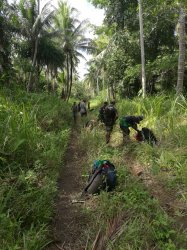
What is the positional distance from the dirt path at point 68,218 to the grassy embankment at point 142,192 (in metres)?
0.18

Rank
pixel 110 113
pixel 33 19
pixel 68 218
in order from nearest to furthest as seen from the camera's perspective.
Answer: pixel 68 218 < pixel 110 113 < pixel 33 19

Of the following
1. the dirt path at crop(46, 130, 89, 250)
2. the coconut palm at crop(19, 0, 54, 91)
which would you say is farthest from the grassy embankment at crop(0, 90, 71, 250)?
the coconut palm at crop(19, 0, 54, 91)

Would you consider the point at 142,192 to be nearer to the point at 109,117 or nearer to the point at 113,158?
the point at 113,158

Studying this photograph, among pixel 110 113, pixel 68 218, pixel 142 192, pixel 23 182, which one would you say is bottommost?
pixel 68 218

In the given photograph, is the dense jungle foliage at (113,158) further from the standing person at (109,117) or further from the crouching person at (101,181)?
the standing person at (109,117)

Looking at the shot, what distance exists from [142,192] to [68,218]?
50.8 inches

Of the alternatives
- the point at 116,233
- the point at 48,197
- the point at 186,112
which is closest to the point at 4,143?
the point at 48,197

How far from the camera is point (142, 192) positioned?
435 cm

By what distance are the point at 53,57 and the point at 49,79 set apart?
6043mm

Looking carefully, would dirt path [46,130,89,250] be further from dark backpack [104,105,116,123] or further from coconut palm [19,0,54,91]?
coconut palm [19,0,54,91]

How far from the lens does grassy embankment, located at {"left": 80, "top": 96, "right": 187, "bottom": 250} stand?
327 cm

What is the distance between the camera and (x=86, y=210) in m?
4.09

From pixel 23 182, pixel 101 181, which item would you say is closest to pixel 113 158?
pixel 101 181

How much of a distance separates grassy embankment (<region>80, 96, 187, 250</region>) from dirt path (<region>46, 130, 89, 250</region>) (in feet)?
0.60
